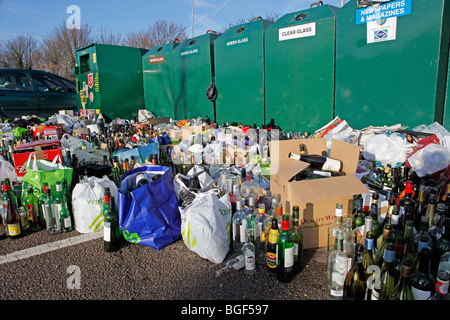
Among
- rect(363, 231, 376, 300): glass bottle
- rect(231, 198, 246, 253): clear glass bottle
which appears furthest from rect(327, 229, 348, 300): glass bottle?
rect(231, 198, 246, 253): clear glass bottle

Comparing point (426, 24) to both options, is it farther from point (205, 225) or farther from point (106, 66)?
point (106, 66)

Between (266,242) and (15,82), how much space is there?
9044 mm

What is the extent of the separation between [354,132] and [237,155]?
5.87ft

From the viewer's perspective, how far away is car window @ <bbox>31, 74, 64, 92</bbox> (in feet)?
28.9

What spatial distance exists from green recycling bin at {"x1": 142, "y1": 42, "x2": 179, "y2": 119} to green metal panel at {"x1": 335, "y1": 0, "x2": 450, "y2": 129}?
4.81 m

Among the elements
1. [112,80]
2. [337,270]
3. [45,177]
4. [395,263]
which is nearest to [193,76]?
[112,80]

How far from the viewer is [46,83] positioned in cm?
904

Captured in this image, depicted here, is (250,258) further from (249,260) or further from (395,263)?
(395,263)

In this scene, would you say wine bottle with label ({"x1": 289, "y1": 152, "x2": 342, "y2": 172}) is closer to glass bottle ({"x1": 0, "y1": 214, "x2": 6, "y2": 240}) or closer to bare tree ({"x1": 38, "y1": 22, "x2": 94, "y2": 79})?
glass bottle ({"x1": 0, "y1": 214, "x2": 6, "y2": 240})

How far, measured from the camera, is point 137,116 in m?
9.66

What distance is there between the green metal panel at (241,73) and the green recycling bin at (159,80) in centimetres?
197

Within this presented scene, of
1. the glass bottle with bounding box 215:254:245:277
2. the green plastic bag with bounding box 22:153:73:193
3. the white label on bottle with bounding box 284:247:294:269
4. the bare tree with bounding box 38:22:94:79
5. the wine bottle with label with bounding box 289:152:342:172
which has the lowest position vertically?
the glass bottle with bounding box 215:254:245:277
